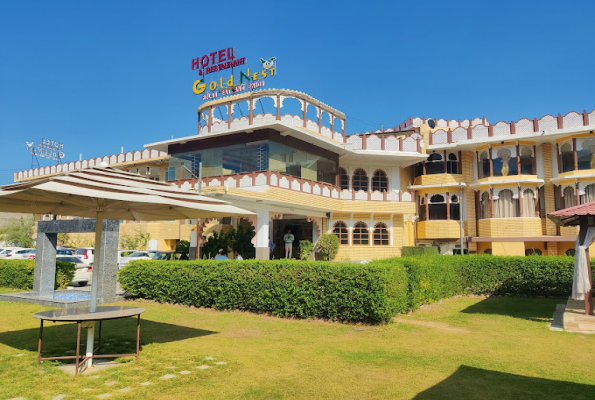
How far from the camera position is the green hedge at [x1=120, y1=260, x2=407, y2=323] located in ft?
33.6

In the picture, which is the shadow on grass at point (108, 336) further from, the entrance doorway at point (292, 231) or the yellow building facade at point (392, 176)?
the entrance doorway at point (292, 231)

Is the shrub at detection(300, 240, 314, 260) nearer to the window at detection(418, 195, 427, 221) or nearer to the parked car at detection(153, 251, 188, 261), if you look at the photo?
the parked car at detection(153, 251, 188, 261)

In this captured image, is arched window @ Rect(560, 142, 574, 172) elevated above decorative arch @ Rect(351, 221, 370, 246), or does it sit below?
above

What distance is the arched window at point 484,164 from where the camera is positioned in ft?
95.9

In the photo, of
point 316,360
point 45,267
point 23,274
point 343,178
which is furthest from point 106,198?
point 343,178

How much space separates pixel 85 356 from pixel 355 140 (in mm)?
23085

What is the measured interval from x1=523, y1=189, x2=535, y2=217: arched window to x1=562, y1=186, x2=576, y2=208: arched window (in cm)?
175

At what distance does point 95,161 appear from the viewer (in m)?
40.6

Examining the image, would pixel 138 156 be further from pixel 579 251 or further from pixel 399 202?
pixel 579 251

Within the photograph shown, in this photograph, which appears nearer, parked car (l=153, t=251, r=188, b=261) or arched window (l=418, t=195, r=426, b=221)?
Answer: parked car (l=153, t=251, r=188, b=261)

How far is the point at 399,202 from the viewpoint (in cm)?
2761

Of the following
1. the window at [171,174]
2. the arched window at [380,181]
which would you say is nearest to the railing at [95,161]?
the window at [171,174]

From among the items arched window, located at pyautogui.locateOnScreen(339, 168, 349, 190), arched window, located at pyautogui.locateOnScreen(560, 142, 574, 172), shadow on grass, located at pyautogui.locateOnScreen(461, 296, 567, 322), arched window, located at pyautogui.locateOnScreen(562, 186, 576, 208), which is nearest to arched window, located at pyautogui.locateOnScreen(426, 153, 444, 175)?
arched window, located at pyautogui.locateOnScreen(339, 168, 349, 190)

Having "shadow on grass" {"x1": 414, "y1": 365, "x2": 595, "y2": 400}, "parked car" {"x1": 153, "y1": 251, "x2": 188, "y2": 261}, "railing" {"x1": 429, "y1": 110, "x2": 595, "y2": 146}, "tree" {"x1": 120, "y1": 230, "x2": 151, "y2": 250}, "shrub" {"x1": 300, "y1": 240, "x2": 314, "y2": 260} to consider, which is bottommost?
"shadow on grass" {"x1": 414, "y1": 365, "x2": 595, "y2": 400}
